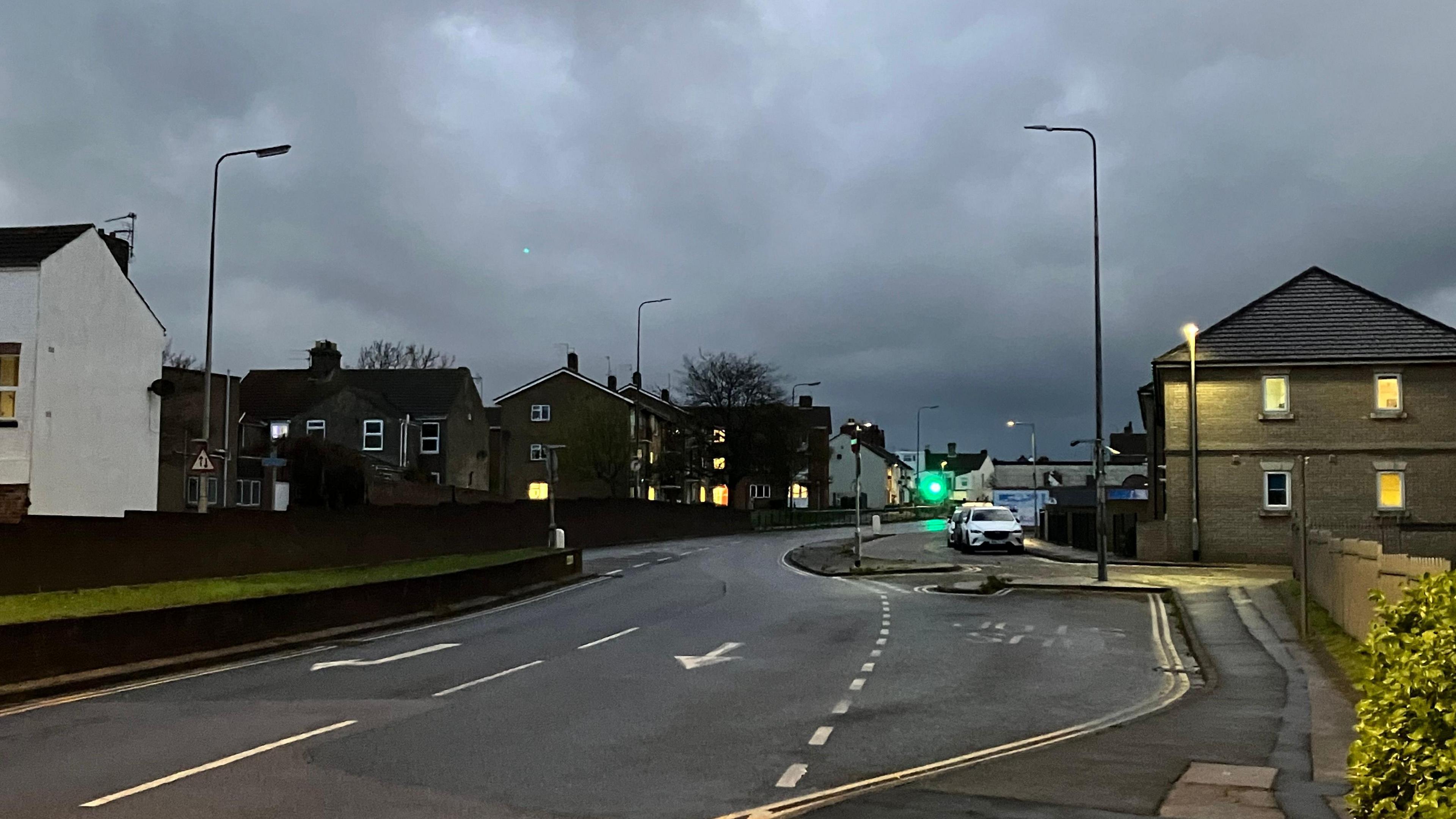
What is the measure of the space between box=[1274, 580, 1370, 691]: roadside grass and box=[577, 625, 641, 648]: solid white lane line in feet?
31.7

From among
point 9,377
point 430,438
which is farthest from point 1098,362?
point 430,438

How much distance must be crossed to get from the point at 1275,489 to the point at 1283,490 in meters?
0.24

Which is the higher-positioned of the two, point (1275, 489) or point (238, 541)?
point (1275, 489)

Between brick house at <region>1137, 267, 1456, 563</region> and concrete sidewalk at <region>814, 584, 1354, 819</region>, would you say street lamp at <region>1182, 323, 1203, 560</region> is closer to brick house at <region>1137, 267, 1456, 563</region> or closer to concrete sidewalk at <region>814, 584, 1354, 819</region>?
brick house at <region>1137, 267, 1456, 563</region>

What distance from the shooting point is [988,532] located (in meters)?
45.7

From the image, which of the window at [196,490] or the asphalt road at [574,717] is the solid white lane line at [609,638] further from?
the window at [196,490]

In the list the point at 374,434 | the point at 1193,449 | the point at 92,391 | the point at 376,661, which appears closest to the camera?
the point at 376,661

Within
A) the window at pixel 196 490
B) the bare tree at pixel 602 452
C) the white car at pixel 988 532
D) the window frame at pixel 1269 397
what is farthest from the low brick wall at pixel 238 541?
the bare tree at pixel 602 452

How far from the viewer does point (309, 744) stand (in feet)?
33.6

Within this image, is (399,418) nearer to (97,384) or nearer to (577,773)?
(97,384)

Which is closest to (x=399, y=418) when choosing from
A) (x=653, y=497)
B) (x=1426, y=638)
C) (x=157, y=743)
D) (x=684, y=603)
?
(x=653, y=497)

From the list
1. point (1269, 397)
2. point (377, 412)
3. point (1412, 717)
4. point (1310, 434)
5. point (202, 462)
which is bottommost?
point (1412, 717)

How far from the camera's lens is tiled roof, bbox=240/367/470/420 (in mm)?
68188

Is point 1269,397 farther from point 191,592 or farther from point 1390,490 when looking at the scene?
point 191,592
